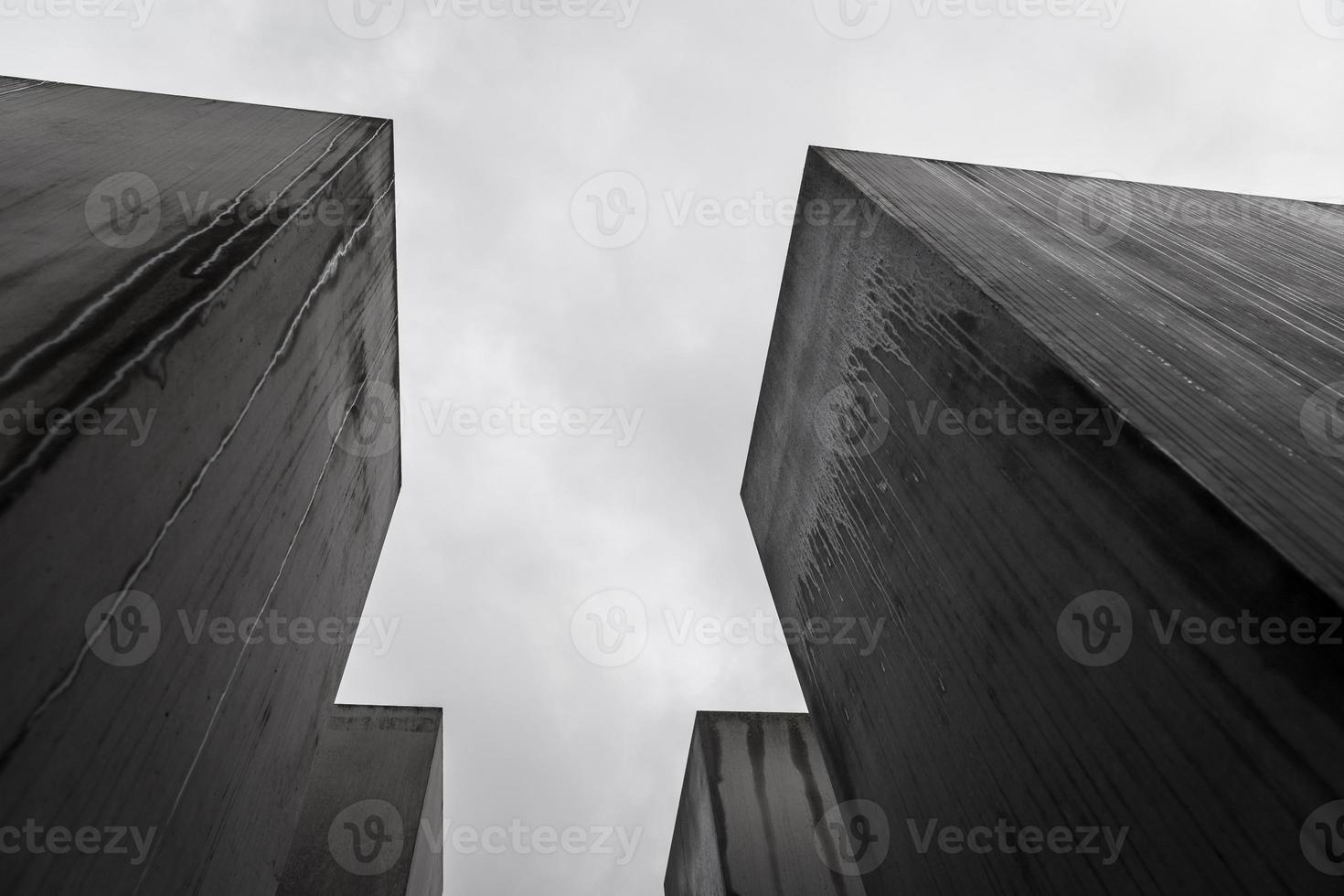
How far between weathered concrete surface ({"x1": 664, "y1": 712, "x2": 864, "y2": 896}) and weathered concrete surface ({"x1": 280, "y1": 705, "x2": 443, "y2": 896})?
2965mm

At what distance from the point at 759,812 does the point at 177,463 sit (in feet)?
23.1

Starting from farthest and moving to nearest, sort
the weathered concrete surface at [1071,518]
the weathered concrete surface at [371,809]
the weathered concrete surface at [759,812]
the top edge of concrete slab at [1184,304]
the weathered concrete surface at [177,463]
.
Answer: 1. the weathered concrete surface at [759,812]
2. the weathered concrete surface at [371,809]
3. the top edge of concrete slab at [1184,304]
4. the weathered concrete surface at [1071,518]
5. the weathered concrete surface at [177,463]

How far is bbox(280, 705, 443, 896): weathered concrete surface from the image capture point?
6.17m

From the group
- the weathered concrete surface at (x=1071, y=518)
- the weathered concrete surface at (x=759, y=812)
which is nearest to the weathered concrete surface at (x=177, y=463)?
the weathered concrete surface at (x=1071, y=518)

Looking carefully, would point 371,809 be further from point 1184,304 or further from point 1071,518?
point 1184,304

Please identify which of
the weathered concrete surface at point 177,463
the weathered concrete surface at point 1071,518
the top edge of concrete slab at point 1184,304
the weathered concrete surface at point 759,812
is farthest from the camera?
the weathered concrete surface at point 759,812

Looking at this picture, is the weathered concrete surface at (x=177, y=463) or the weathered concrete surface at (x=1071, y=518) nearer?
the weathered concrete surface at (x=177, y=463)

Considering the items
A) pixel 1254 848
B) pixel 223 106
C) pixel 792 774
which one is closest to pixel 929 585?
pixel 1254 848

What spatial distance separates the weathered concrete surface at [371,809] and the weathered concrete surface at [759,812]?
2.96 m

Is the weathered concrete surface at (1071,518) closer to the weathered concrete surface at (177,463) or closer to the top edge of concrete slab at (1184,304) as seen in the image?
the top edge of concrete slab at (1184,304)

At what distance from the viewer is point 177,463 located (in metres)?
2.21

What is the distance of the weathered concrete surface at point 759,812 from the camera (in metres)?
6.99

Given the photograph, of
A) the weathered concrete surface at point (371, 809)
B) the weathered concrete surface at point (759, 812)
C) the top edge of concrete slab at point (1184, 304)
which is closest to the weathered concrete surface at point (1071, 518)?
the top edge of concrete slab at point (1184, 304)

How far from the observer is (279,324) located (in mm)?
3006
